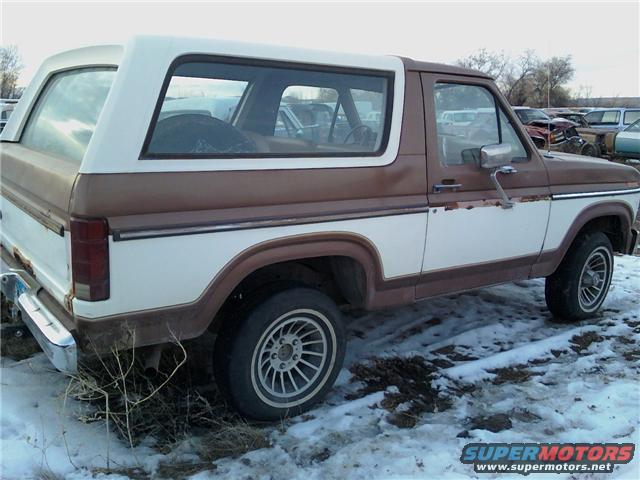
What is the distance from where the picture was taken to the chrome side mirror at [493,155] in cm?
367

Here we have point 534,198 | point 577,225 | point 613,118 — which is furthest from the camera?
point 613,118

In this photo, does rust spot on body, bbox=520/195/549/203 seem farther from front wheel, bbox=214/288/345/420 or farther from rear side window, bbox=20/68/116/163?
rear side window, bbox=20/68/116/163

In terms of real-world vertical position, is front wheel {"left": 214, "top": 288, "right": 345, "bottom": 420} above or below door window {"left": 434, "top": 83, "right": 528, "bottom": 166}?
below

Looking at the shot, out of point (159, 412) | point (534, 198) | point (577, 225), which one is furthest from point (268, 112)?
point (577, 225)

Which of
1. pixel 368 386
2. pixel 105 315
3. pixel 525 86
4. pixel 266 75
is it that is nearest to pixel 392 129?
pixel 266 75

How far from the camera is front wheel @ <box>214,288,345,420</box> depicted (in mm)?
3025

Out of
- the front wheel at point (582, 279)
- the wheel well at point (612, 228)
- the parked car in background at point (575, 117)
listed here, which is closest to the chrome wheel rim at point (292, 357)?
the front wheel at point (582, 279)

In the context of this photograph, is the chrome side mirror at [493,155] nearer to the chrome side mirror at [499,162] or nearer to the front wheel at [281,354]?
the chrome side mirror at [499,162]

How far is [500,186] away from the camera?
3.90 metres

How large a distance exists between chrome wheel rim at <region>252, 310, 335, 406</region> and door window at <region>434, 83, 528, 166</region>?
1354 mm

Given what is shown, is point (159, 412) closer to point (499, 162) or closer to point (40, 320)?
point (40, 320)

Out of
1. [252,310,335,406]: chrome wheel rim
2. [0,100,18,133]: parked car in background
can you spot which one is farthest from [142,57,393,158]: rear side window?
[0,100,18,133]: parked car in background

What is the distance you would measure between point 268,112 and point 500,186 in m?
1.67

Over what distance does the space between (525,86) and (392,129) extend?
46.1m
